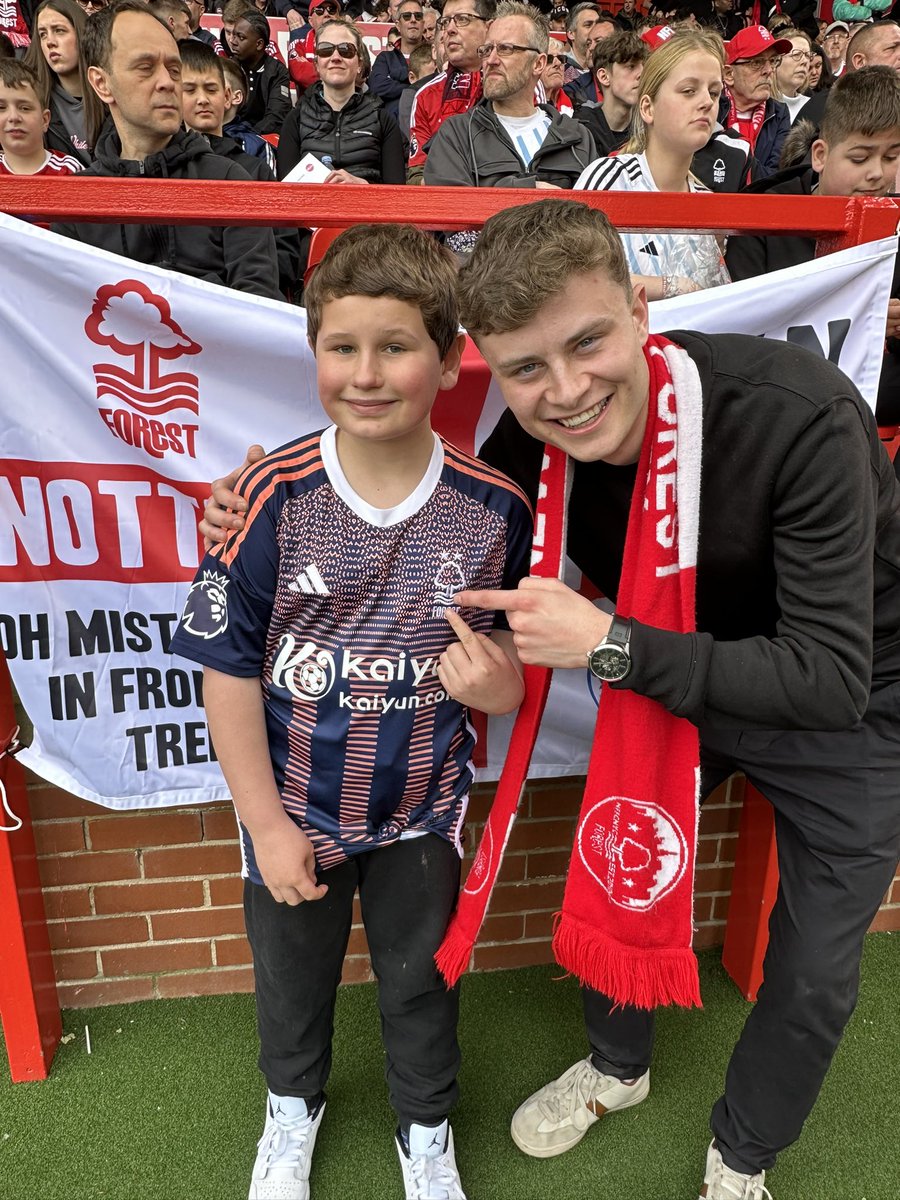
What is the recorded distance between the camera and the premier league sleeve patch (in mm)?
1530

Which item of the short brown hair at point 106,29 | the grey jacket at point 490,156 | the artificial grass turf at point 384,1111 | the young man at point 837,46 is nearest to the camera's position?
the artificial grass turf at point 384,1111

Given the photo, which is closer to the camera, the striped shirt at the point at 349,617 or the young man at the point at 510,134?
the striped shirt at the point at 349,617

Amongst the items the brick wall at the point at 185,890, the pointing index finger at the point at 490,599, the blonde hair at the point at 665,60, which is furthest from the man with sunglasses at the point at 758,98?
the pointing index finger at the point at 490,599

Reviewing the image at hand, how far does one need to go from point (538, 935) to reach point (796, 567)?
1.45m

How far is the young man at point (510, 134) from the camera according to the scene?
3.77 metres

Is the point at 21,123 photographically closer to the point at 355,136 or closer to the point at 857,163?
the point at 355,136

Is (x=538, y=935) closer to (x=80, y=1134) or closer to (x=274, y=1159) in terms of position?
(x=274, y=1159)

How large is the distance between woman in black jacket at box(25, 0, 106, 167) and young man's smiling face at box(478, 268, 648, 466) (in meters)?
3.70

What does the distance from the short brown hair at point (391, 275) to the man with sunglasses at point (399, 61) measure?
6.24m

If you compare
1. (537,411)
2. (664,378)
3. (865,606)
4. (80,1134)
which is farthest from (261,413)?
(80,1134)

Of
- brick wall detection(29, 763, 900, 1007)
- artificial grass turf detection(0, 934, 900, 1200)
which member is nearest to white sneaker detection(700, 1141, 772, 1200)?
artificial grass turf detection(0, 934, 900, 1200)

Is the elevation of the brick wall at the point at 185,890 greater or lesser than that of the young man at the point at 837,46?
lesser

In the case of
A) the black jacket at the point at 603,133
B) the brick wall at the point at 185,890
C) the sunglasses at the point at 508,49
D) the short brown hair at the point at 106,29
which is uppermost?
the sunglasses at the point at 508,49

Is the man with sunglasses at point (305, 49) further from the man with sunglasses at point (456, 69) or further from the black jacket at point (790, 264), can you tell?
the black jacket at point (790, 264)
